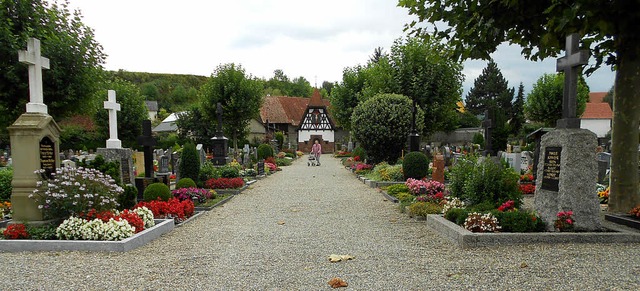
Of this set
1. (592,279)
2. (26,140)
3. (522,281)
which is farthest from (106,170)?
(592,279)

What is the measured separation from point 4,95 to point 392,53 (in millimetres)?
19025

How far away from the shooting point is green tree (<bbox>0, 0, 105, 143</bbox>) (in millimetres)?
12938

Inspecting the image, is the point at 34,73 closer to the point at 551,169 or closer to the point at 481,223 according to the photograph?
the point at 481,223

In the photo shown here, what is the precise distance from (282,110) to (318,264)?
155ft

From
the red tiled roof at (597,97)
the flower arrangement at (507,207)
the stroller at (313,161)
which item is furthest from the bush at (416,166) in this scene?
the red tiled roof at (597,97)

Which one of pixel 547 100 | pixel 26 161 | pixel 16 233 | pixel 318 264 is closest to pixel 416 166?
pixel 318 264

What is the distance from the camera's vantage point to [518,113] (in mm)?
54000

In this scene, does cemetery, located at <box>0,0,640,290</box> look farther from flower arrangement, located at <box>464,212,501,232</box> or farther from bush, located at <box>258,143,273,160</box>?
bush, located at <box>258,143,273,160</box>

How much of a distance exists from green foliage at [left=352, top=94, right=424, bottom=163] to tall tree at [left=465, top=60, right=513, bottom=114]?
42423 millimetres

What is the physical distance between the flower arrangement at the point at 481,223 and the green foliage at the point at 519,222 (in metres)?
0.11

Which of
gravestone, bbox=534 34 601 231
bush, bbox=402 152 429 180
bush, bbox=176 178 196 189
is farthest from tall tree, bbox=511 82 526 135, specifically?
gravestone, bbox=534 34 601 231

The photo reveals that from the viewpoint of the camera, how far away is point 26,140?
22.6 feet

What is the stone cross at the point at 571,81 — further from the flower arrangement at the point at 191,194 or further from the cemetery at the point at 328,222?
the flower arrangement at the point at 191,194

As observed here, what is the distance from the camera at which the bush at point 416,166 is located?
14.1 m
